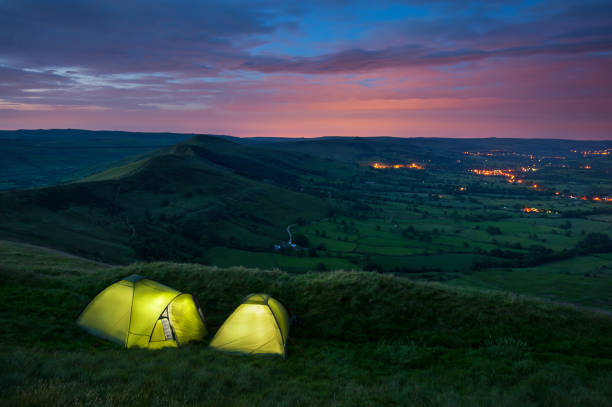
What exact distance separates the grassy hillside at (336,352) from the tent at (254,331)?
76 centimetres

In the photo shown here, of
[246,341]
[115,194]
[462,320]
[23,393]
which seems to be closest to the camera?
[23,393]

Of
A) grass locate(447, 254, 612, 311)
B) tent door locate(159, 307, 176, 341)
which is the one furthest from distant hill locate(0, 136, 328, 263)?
Answer: grass locate(447, 254, 612, 311)

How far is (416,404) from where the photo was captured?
9.88 m

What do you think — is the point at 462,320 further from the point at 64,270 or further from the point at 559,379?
the point at 64,270

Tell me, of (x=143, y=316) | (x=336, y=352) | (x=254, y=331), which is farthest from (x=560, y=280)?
(x=143, y=316)

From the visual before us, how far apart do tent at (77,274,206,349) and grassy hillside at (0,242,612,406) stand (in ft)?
2.27

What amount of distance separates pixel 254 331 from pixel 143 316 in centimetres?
513

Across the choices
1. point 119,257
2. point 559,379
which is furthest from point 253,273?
point 119,257

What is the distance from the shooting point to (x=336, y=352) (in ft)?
47.1

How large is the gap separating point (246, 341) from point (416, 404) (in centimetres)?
741

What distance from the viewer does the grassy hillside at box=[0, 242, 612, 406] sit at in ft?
32.4

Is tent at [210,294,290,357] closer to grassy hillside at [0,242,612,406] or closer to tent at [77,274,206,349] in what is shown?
grassy hillside at [0,242,612,406]

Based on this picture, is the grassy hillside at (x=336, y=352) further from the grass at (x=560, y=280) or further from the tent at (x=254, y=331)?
the grass at (x=560, y=280)

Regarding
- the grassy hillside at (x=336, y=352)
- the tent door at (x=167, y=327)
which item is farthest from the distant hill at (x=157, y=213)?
the tent door at (x=167, y=327)
